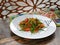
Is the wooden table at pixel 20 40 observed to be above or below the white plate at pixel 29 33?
below

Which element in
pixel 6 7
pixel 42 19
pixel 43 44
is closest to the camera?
pixel 43 44

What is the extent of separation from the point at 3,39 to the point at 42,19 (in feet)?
0.97

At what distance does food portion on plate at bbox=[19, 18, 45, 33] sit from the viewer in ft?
3.24

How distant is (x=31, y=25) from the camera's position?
39.3 inches

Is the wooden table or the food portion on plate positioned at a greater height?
the food portion on plate

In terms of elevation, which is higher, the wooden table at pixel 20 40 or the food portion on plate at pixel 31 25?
the food portion on plate at pixel 31 25

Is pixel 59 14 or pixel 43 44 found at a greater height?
pixel 59 14

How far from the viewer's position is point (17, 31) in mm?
Result: 966

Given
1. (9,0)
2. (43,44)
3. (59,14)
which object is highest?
(9,0)

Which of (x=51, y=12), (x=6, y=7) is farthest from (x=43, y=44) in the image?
(x=6, y=7)

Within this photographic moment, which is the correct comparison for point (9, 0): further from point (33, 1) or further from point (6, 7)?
point (33, 1)

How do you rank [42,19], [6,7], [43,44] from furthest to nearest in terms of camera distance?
[6,7], [42,19], [43,44]

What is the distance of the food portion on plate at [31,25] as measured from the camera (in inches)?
38.9

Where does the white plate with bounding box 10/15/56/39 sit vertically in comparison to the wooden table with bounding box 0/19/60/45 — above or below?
above
